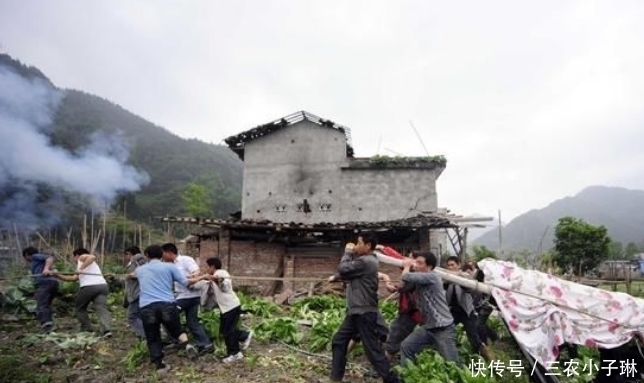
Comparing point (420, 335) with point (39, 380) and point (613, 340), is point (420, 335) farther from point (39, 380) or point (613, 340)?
point (39, 380)

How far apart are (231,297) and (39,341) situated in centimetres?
378

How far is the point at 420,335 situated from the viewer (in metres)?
5.48

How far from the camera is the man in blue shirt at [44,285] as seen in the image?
7.73 metres

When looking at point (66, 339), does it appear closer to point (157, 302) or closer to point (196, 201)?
point (157, 302)

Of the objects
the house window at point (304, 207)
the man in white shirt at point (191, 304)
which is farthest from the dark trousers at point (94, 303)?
the house window at point (304, 207)

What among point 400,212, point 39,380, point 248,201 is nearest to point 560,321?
point 39,380

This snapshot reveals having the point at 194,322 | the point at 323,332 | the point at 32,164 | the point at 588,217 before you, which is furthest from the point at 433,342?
the point at 588,217

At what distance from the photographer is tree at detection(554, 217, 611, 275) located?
76.8 feet

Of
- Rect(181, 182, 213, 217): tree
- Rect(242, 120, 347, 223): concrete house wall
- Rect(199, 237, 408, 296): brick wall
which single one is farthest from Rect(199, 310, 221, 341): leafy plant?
Rect(181, 182, 213, 217): tree

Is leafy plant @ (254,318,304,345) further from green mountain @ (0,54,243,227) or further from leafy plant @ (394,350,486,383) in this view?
green mountain @ (0,54,243,227)

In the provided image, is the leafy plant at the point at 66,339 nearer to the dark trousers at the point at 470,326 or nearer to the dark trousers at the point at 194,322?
the dark trousers at the point at 194,322

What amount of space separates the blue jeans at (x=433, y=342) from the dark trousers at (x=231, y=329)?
2460mm

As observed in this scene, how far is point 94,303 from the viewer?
24.7 ft

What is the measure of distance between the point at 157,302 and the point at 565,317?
565 cm
